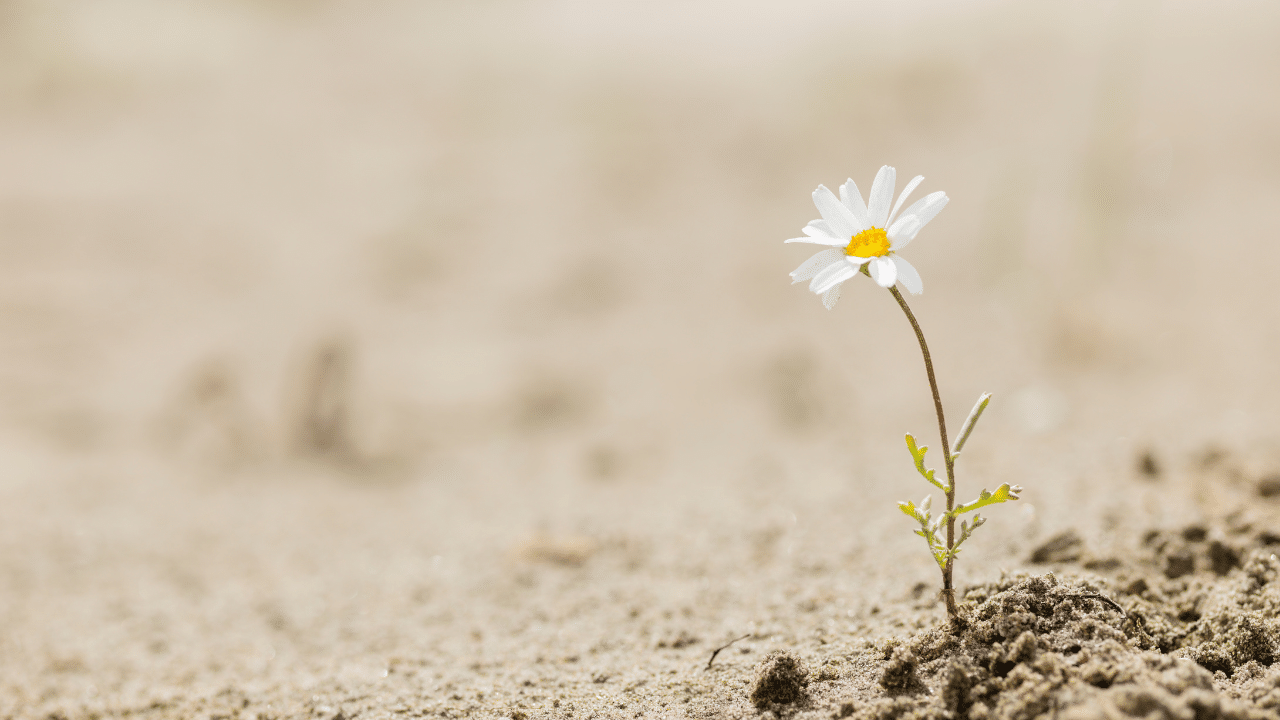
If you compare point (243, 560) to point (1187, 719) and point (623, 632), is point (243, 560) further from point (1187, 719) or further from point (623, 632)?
point (1187, 719)

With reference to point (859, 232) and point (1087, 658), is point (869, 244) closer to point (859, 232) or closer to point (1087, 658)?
point (859, 232)

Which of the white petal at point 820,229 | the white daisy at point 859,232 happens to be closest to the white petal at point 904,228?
the white daisy at point 859,232

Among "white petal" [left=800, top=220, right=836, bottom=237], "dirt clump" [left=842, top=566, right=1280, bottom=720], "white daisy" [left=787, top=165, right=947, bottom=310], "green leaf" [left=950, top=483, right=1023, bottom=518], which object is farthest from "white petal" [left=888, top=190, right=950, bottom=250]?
"dirt clump" [left=842, top=566, right=1280, bottom=720]

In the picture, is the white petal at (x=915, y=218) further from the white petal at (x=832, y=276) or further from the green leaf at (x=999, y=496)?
the green leaf at (x=999, y=496)

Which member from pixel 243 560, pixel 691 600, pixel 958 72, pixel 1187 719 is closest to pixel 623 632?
pixel 691 600

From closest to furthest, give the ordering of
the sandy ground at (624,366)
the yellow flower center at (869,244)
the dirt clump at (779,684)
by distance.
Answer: the yellow flower center at (869,244)
the dirt clump at (779,684)
the sandy ground at (624,366)

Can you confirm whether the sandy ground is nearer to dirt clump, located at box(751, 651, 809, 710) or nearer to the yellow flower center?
dirt clump, located at box(751, 651, 809, 710)

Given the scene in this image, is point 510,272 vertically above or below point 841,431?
above
